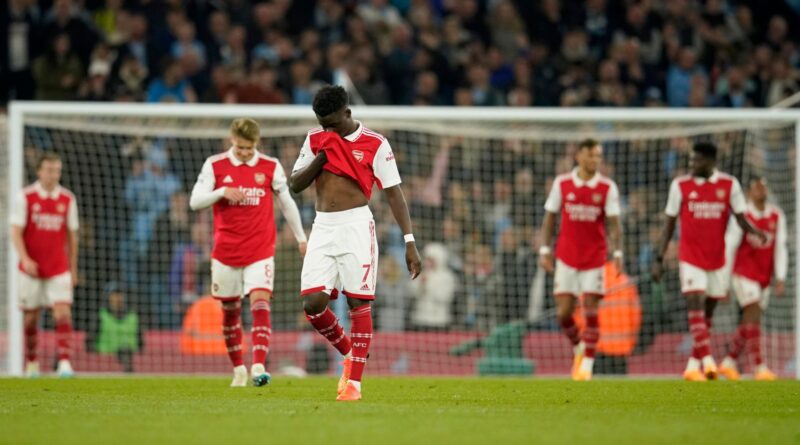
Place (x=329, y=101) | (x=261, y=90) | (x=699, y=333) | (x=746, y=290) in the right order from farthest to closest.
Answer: (x=261, y=90) < (x=746, y=290) < (x=699, y=333) < (x=329, y=101)

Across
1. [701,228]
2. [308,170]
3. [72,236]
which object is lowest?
[72,236]

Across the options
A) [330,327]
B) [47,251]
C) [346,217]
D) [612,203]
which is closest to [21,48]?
[47,251]

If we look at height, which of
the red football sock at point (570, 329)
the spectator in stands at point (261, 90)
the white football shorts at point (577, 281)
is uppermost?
the spectator in stands at point (261, 90)

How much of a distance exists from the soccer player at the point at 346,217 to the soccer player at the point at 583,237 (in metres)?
4.76

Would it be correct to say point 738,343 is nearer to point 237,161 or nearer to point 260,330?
point 260,330

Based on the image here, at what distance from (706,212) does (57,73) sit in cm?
960

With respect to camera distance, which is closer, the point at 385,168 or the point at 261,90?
the point at 385,168

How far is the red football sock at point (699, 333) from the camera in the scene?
45.9 feet

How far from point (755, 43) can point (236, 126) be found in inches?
536

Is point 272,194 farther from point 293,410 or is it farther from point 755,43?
point 755,43

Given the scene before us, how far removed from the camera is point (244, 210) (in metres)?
11.8

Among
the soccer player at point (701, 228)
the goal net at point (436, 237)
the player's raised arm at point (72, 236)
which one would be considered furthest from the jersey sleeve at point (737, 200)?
the player's raised arm at point (72, 236)

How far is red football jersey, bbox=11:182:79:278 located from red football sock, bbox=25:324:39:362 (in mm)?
632

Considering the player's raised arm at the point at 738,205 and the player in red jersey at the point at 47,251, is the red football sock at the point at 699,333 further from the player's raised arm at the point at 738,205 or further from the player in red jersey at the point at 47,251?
the player in red jersey at the point at 47,251
